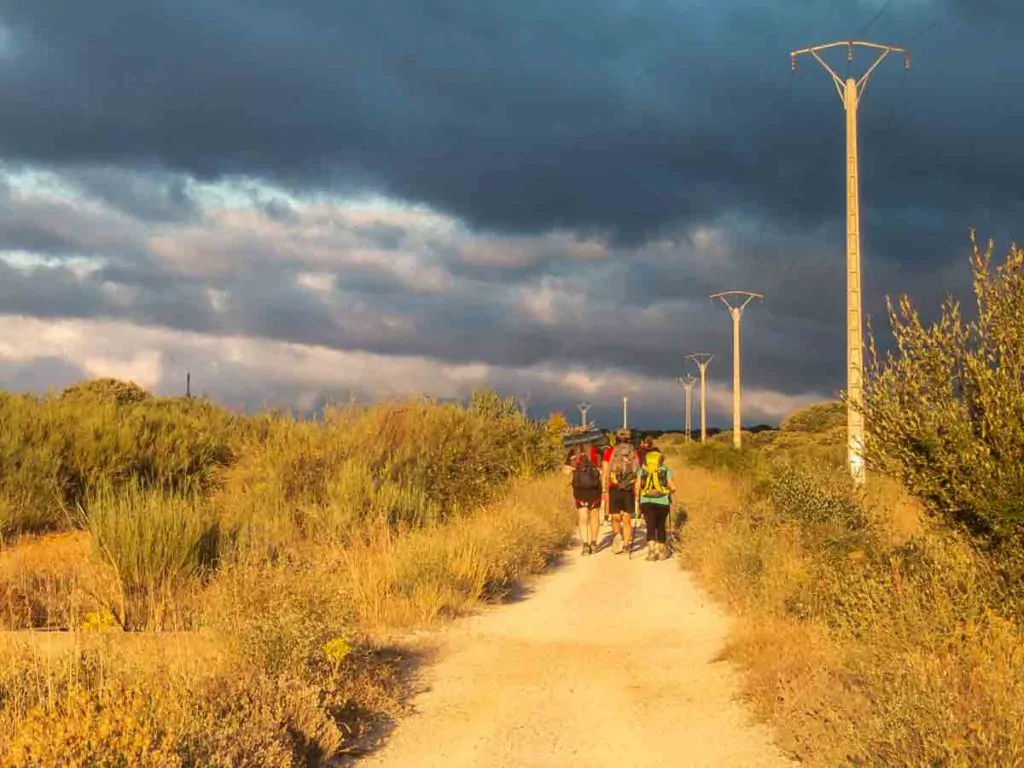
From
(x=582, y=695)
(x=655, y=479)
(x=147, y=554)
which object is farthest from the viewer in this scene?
(x=655, y=479)

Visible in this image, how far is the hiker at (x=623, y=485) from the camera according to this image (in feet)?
61.7

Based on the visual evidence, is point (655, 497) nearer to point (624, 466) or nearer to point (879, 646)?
point (624, 466)

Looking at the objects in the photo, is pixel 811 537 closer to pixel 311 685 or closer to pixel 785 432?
pixel 311 685

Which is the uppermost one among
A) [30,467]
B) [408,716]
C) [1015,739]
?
[30,467]

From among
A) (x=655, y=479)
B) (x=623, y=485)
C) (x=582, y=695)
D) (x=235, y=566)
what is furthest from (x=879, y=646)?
(x=623, y=485)

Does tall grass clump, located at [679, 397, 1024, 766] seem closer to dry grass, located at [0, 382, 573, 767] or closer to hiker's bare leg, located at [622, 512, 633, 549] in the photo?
dry grass, located at [0, 382, 573, 767]

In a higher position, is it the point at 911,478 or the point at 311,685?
the point at 911,478

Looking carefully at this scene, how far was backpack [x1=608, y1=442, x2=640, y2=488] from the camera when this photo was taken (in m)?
18.8

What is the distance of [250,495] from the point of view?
1809 centimetres

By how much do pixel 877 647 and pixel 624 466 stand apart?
35.9 feet

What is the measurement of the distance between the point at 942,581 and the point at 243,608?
6.36 metres

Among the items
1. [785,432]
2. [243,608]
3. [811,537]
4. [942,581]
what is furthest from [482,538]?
[785,432]

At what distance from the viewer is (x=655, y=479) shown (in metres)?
17.2

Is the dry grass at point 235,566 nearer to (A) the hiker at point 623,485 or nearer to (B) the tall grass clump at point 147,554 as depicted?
(B) the tall grass clump at point 147,554
